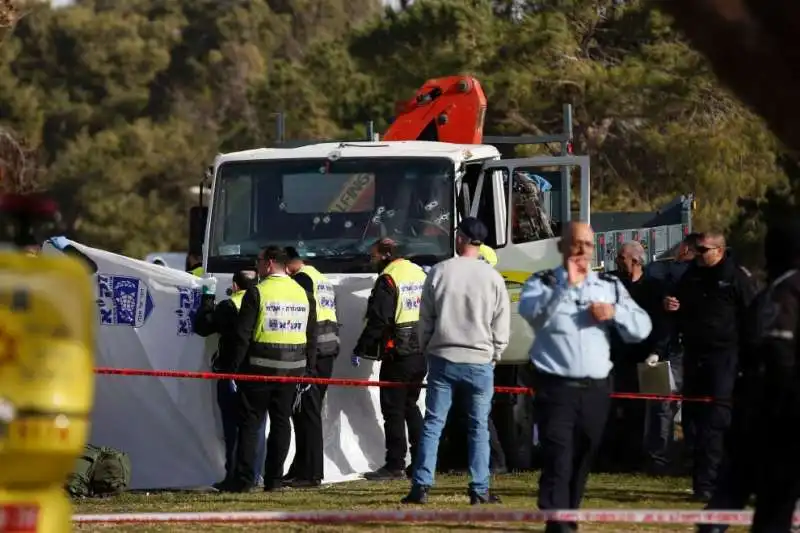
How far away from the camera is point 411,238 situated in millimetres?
15109

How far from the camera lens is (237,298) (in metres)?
13.7

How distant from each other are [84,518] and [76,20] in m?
56.1

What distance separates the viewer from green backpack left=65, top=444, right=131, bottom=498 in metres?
13.1

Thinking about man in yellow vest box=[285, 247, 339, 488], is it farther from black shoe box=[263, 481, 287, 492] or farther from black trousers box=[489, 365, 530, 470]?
black trousers box=[489, 365, 530, 470]

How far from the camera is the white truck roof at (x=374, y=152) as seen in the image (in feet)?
50.6

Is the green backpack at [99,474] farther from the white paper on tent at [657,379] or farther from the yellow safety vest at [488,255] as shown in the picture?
the white paper on tent at [657,379]

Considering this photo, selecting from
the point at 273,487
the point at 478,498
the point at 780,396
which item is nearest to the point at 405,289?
the point at 273,487

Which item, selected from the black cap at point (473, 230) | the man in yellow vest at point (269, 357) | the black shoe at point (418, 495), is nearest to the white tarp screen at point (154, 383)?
the man in yellow vest at point (269, 357)

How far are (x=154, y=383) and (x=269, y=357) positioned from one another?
3.36 ft

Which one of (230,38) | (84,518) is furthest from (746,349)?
(230,38)

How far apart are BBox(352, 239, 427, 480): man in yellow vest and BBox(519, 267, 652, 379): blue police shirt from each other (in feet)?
12.6

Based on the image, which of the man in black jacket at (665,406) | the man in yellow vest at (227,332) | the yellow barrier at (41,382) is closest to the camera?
the yellow barrier at (41,382)

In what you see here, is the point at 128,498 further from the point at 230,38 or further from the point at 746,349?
the point at 230,38

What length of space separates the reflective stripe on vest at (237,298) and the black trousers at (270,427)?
0.61 metres
